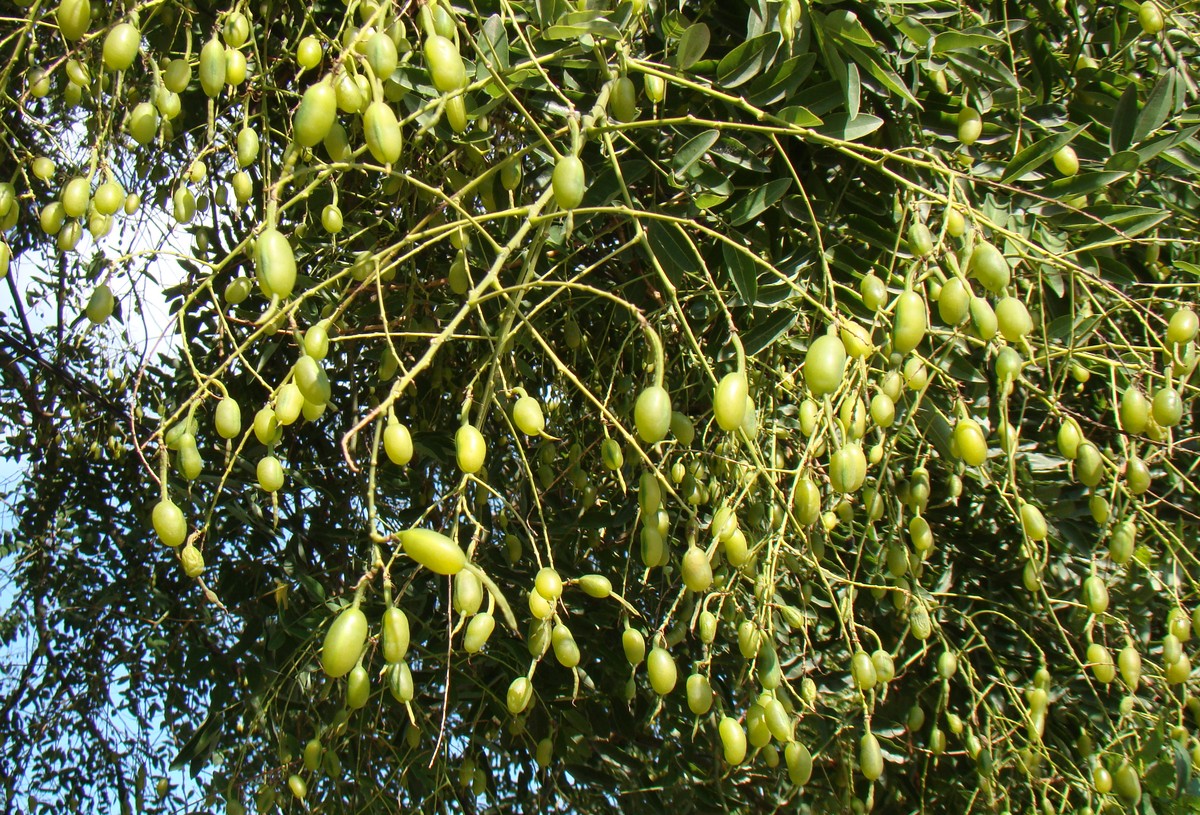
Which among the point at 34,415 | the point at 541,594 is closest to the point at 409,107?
the point at 541,594

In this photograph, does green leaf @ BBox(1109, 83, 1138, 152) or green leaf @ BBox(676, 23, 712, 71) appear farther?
green leaf @ BBox(1109, 83, 1138, 152)

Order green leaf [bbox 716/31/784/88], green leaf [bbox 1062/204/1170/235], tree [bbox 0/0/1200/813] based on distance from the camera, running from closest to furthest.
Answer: tree [bbox 0/0/1200/813]
green leaf [bbox 716/31/784/88]
green leaf [bbox 1062/204/1170/235]

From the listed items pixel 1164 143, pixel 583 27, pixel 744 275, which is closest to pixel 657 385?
pixel 744 275

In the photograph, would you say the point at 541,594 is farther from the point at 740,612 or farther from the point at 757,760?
the point at 757,760

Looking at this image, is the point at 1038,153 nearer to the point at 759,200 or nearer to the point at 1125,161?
the point at 1125,161

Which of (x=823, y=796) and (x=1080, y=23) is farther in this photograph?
(x=823, y=796)

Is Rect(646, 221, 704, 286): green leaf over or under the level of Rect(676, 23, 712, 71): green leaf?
under

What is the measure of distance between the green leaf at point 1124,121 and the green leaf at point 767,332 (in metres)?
0.39

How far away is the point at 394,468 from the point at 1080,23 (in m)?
0.99

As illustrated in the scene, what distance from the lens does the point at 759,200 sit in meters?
0.92

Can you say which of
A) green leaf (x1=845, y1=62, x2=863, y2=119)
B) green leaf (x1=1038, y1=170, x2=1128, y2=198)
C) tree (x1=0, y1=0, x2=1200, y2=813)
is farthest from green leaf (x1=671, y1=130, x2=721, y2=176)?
green leaf (x1=1038, y1=170, x2=1128, y2=198)

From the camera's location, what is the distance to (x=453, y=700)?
1.30 meters

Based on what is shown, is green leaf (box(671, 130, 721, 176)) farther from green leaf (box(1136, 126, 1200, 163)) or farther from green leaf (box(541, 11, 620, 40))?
green leaf (box(1136, 126, 1200, 163))

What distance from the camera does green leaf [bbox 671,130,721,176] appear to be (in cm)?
91
